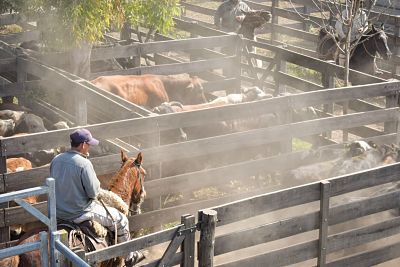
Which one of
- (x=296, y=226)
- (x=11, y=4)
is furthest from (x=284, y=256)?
(x=11, y=4)

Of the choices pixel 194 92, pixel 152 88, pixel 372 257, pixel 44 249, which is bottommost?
pixel 372 257

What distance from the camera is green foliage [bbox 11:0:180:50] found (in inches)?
569

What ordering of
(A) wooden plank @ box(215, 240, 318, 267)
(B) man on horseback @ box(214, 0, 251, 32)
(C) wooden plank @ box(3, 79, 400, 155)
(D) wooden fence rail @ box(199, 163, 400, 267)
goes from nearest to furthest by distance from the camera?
(D) wooden fence rail @ box(199, 163, 400, 267), (A) wooden plank @ box(215, 240, 318, 267), (C) wooden plank @ box(3, 79, 400, 155), (B) man on horseback @ box(214, 0, 251, 32)

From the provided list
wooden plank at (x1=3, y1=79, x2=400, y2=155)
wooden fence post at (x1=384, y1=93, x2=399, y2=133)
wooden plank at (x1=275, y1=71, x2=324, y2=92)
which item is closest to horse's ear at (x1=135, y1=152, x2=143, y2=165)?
wooden plank at (x1=3, y1=79, x2=400, y2=155)

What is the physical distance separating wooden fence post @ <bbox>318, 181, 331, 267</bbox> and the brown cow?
22.7ft

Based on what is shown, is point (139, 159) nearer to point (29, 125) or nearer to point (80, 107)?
point (80, 107)

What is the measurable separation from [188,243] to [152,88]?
8.25 metres

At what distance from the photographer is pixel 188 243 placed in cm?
776

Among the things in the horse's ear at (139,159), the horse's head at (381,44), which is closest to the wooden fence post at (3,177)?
the horse's ear at (139,159)

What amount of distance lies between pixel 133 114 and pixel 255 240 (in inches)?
152

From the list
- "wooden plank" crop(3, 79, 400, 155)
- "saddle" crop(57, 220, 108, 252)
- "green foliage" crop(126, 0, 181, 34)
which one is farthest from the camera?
"green foliage" crop(126, 0, 181, 34)

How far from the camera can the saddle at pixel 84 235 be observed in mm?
8086

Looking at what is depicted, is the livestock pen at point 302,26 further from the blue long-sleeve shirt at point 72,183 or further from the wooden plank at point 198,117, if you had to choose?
the blue long-sleeve shirt at point 72,183

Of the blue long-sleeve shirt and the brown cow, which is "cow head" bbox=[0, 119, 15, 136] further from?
the blue long-sleeve shirt
